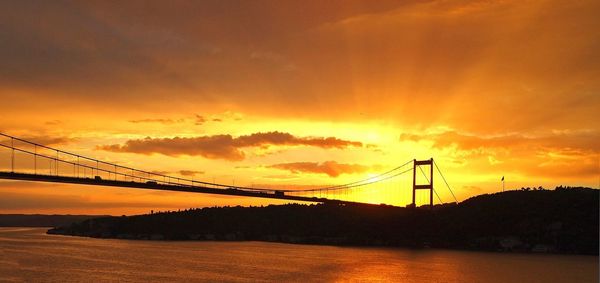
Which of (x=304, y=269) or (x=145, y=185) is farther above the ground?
(x=145, y=185)

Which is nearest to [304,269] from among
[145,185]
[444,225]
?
[145,185]

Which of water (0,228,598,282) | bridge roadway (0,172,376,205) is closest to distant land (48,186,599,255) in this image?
water (0,228,598,282)

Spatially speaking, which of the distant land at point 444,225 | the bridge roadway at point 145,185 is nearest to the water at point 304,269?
the bridge roadway at point 145,185

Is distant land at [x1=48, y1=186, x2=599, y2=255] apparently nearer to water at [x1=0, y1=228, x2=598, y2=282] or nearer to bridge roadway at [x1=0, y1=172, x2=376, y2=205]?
water at [x1=0, y1=228, x2=598, y2=282]

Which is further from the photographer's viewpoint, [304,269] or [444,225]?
[444,225]

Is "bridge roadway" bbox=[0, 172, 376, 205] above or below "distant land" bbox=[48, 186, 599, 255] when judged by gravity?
above

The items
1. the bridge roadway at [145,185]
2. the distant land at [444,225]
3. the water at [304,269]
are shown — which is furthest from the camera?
the distant land at [444,225]

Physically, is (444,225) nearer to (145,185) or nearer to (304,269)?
(304,269)

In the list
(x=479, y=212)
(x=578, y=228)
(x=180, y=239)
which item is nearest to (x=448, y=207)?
(x=479, y=212)

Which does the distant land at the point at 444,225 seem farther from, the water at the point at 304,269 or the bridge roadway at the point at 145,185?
the bridge roadway at the point at 145,185

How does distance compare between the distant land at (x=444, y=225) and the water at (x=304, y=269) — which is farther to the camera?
the distant land at (x=444, y=225)
